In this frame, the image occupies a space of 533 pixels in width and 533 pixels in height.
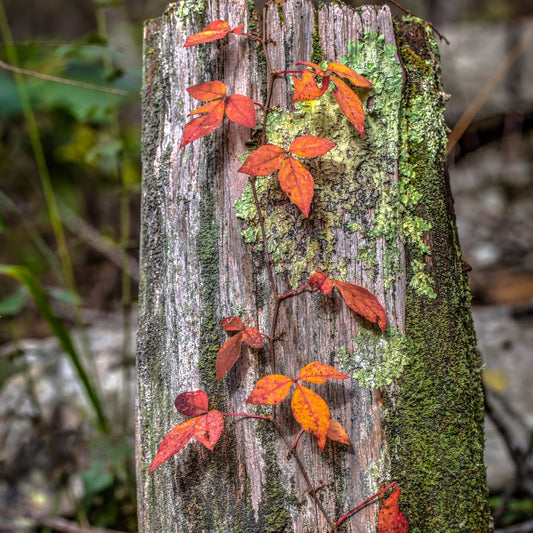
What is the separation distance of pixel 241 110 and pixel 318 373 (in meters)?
0.52

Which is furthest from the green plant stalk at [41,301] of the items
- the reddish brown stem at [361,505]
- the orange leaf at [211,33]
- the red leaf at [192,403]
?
the reddish brown stem at [361,505]

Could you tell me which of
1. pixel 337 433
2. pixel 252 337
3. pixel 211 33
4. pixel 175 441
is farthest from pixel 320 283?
pixel 211 33

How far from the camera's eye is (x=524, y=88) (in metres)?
4.96

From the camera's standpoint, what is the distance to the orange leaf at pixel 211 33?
0.91 meters

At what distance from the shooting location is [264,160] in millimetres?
879

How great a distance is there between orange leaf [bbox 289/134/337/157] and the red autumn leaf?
0.35m

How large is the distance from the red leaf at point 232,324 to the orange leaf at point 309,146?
0.35m

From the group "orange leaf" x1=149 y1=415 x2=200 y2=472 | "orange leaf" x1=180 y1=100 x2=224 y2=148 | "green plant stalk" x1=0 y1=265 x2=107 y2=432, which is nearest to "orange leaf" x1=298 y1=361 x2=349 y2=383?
"orange leaf" x1=149 y1=415 x2=200 y2=472

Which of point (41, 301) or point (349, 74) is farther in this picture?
point (41, 301)

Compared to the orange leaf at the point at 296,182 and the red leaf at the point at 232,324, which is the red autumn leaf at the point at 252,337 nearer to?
the red leaf at the point at 232,324

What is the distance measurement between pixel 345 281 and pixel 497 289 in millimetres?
3484

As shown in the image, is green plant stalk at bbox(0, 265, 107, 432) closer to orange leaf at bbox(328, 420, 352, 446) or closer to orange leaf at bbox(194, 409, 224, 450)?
orange leaf at bbox(194, 409, 224, 450)

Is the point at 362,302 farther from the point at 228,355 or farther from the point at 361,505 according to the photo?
the point at 361,505

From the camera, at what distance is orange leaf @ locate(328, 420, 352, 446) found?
882mm
